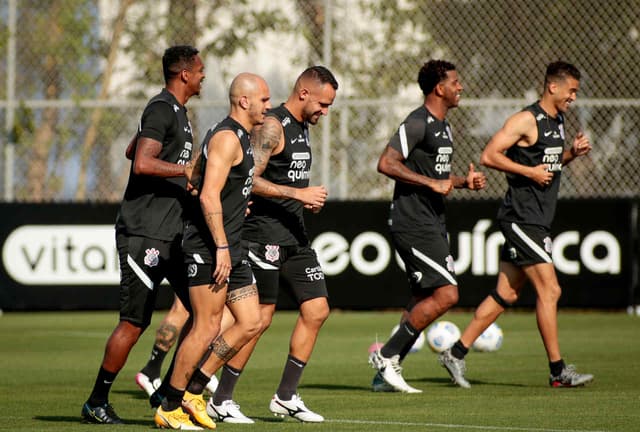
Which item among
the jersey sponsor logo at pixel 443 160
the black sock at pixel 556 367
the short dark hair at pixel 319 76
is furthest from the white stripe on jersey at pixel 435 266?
the short dark hair at pixel 319 76

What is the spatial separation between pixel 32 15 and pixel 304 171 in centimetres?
1239

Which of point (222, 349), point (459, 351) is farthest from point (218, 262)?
point (459, 351)

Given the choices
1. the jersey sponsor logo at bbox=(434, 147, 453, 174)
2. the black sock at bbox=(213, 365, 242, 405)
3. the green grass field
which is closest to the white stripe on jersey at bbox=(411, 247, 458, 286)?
the jersey sponsor logo at bbox=(434, 147, 453, 174)

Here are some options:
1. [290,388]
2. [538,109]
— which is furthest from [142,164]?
[538,109]

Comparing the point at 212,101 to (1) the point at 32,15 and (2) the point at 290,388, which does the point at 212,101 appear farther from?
(2) the point at 290,388

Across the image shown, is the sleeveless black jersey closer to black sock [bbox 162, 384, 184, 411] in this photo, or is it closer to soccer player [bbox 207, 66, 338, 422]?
soccer player [bbox 207, 66, 338, 422]

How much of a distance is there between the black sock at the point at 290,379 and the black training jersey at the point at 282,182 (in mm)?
860

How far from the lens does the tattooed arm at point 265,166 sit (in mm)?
9180

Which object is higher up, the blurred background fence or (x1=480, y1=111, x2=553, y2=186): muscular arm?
the blurred background fence

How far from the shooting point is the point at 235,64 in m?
Answer: 20.5

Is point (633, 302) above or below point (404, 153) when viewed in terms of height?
below

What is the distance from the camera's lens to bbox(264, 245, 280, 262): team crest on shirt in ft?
31.9

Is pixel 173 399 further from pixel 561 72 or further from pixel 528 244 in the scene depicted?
pixel 561 72

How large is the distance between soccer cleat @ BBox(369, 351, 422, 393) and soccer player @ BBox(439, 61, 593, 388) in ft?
2.05
